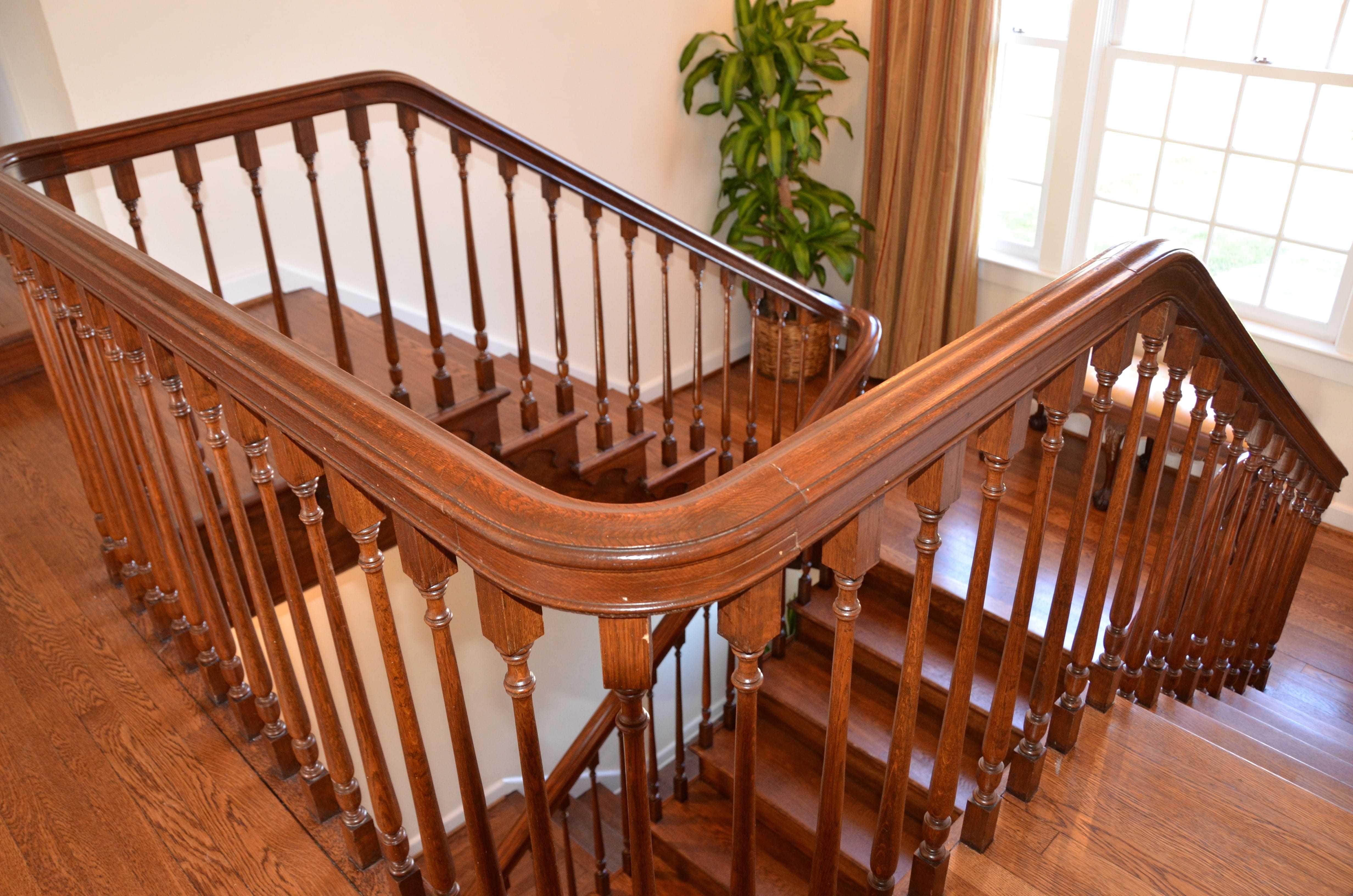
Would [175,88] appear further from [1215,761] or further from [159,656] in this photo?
[1215,761]

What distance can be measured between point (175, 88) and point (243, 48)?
27cm

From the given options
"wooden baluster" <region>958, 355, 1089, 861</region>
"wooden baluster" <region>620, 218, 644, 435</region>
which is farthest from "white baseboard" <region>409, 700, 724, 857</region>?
"wooden baluster" <region>958, 355, 1089, 861</region>

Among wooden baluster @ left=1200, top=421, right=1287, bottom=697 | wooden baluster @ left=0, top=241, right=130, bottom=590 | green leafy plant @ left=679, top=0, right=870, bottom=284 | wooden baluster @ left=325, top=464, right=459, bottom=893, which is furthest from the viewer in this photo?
green leafy plant @ left=679, top=0, right=870, bottom=284

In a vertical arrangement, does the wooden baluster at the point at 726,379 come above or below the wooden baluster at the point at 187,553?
below

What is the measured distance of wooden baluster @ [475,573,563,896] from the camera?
0.89m

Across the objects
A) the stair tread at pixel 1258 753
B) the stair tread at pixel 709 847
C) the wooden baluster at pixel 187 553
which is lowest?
the stair tread at pixel 709 847

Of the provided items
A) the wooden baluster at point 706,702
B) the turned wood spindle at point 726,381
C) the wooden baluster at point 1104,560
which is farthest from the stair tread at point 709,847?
the wooden baluster at point 1104,560

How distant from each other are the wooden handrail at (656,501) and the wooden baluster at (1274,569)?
1.79 metres

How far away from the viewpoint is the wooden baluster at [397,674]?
1030 millimetres

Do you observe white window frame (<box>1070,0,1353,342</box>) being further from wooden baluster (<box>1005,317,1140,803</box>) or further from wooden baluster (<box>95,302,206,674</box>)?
wooden baluster (<box>95,302,206,674</box>)

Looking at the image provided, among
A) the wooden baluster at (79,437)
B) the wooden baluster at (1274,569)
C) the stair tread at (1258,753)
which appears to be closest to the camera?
the wooden baluster at (79,437)

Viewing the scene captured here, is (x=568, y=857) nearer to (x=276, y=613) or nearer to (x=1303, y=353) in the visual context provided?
(x=276, y=613)

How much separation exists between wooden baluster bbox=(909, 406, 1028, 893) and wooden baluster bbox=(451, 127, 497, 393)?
1945mm

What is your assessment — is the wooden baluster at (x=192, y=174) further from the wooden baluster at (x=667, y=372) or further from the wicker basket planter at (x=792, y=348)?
the wicker basket planter at (x=792, y=348)
